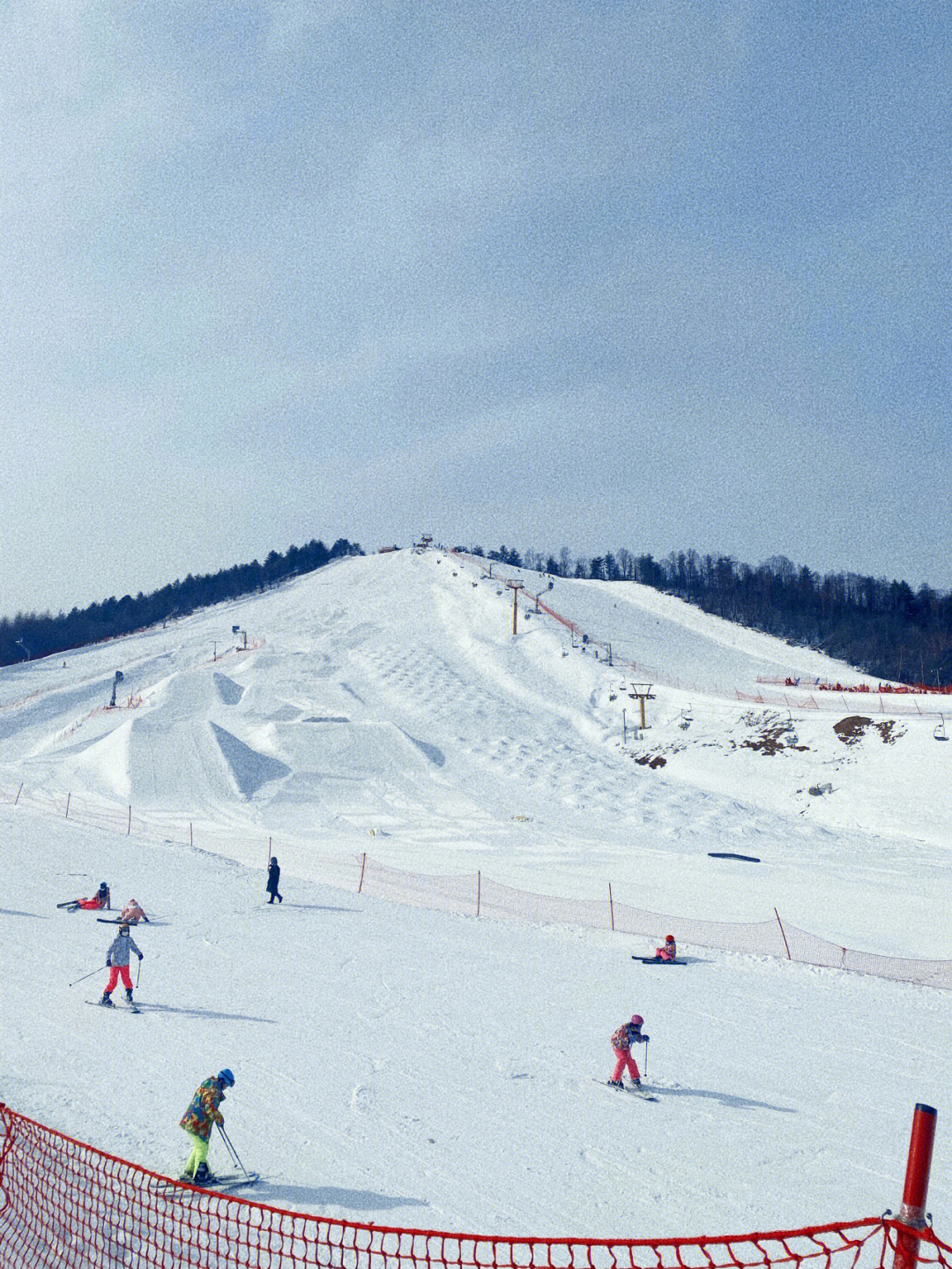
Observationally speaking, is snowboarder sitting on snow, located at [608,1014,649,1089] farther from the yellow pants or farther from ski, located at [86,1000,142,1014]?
ski, located at [86,1000,142,1014]

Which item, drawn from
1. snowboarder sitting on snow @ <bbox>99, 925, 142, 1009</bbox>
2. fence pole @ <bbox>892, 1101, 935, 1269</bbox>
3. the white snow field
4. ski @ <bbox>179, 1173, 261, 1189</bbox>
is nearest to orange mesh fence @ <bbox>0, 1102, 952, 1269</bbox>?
ski @ <bbox>179, 1173, 261, 1189</bbox>

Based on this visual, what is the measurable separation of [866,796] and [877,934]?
47.4ft

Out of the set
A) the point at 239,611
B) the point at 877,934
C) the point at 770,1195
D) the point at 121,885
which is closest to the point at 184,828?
the point at 121,885

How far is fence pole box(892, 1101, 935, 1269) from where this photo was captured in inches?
131

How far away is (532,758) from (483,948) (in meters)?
23.0

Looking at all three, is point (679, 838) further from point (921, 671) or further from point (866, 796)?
point (921, 671)

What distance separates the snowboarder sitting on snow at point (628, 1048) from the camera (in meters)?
9.87

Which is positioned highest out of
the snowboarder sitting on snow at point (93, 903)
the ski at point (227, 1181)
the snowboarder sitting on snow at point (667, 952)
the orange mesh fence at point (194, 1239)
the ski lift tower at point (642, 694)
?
the ski lift tower at point (642, 694)

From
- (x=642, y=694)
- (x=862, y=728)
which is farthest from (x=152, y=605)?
(x=862, y=728)

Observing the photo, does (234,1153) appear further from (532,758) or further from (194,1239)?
(532,758)

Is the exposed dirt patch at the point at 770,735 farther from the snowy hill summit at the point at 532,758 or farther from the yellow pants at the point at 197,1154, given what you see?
the yellow pants at the point at 197,1154

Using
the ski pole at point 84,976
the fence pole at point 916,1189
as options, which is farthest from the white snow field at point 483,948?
the fence pole at point 916,1189

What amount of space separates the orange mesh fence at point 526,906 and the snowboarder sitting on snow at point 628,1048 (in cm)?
712

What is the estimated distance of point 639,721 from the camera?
4400 cm
